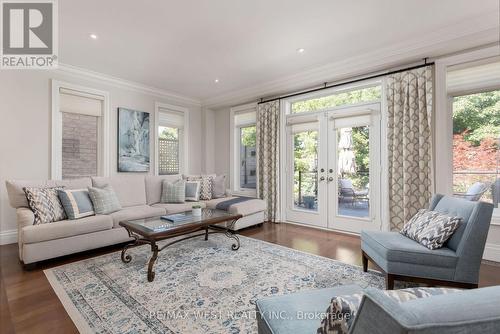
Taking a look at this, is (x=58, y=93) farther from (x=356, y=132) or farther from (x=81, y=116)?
(x=356, y=132)

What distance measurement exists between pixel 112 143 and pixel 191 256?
2833mm

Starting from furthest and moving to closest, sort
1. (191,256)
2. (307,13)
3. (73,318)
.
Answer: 1. (191,256)
2. (307,13)
3. (73,318)

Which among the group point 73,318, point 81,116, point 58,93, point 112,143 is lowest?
point 73,318

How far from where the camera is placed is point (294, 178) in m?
4.77

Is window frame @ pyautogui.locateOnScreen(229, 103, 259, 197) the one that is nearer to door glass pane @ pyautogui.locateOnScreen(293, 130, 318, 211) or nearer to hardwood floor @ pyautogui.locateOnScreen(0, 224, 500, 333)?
door glass pane @ pyautogui.locateOnScreen(293, 130, 318, 211)

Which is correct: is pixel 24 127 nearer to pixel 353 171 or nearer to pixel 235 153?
pixel 235 153

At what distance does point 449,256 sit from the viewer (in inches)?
75.0

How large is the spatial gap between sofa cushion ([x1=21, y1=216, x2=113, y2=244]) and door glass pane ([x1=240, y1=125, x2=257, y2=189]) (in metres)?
3.06

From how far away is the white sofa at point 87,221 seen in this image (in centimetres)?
262

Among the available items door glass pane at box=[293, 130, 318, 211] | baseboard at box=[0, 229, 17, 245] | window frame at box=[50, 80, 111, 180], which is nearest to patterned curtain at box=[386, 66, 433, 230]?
door glass pane at box=[293, 130, 318, 211]

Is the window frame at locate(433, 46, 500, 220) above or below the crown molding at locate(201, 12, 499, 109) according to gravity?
below

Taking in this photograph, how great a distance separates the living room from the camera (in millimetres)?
1859

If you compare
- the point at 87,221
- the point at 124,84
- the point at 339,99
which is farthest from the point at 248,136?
the point at 87,221

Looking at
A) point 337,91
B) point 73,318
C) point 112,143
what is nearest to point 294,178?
point 337,91
